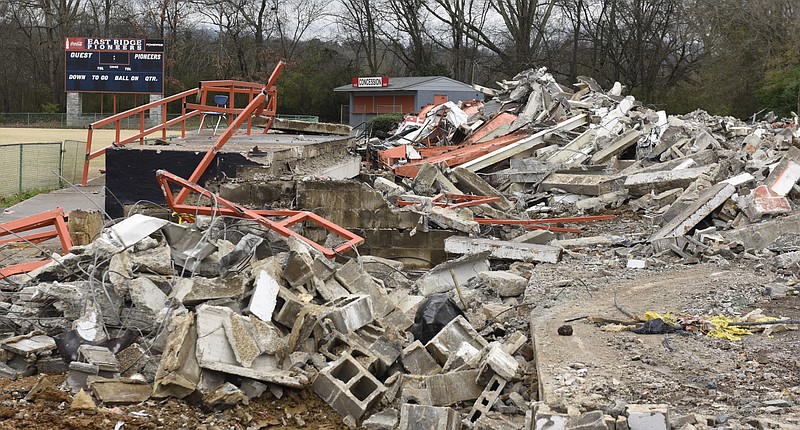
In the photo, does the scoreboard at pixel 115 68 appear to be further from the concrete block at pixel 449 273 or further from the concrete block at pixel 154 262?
the concrete block at pixel 154 262

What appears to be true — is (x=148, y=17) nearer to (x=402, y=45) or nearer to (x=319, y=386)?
(x=402, y=45)

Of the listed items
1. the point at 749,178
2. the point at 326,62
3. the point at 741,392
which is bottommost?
the point at 741,392

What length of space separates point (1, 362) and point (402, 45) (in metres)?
52.2

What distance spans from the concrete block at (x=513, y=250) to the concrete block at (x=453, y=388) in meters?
4.35

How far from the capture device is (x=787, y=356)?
5.33m

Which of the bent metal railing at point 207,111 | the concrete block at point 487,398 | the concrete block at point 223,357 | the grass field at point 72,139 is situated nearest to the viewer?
the concrete block at point 487,398

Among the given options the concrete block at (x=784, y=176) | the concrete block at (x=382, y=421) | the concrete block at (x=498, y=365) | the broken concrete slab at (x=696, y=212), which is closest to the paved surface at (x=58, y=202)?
the broken concrete slab at (x=696, y=212)

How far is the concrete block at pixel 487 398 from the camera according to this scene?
5.41m

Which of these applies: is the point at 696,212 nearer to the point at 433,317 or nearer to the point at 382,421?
the point at 433,317

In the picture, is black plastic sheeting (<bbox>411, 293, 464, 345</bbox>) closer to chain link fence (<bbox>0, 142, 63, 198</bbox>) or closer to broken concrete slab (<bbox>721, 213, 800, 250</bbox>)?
broken concrete slab (<bbox>721, 213, 800, 250</bbox>)

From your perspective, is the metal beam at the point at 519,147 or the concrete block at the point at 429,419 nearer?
the concrete block at the point at 429,419

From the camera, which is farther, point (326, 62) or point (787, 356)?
point (326, 62)

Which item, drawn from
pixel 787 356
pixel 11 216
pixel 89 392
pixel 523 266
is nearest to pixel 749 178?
pixel 523 266

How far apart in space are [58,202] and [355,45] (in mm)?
43669
